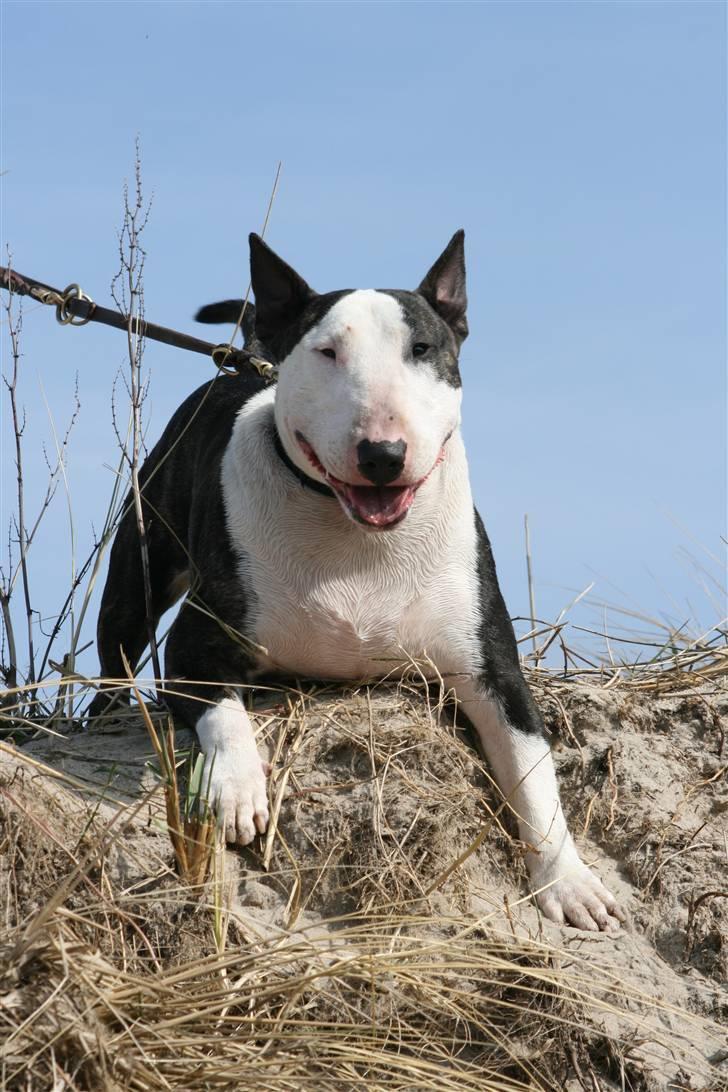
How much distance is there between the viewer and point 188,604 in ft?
16.5

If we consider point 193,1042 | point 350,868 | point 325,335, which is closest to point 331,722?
point 350,868

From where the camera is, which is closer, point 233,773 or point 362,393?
point 362,393

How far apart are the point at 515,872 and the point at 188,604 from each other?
1.54 metres

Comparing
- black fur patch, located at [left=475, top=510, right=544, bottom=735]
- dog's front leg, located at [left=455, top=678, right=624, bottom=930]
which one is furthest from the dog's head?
dog's front leg, located at [left=455, top=678, right=624, bottom=930]

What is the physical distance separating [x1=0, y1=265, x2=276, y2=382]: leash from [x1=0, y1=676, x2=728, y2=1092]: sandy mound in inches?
71.0

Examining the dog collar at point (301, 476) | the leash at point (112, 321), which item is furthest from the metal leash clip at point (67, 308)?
the dog collar at point (301, 476)

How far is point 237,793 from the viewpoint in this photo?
4277 millimetres

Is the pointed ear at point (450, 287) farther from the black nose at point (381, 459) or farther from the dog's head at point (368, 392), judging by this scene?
the black nose at point (381, 459)

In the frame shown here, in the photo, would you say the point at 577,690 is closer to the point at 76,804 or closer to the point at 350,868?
the point at 350,868

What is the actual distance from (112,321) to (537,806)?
3.07m

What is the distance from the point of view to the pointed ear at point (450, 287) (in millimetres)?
4875

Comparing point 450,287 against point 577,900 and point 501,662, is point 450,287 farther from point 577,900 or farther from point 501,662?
point 577,900

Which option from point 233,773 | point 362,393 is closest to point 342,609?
point 233,773

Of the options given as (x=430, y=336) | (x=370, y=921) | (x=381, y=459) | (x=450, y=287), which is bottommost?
(x=370, y=921)
